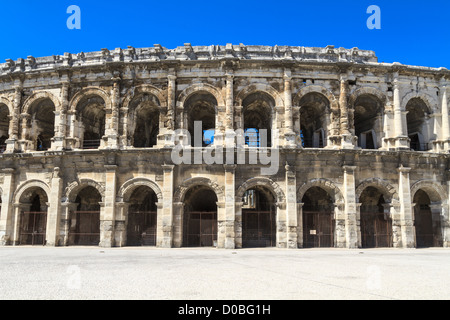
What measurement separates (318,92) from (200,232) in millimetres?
8456

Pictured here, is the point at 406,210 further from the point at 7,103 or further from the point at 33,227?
the point at 7,103

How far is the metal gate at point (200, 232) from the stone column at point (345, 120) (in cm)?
684

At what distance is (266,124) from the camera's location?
61.2 ft

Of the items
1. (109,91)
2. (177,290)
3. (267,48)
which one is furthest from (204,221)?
(177,290)

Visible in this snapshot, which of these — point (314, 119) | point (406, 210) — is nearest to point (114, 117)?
point (314, 119)

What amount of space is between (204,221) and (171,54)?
804 centimetres

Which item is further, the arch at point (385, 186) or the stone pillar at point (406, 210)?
the arch at point (385, 186)

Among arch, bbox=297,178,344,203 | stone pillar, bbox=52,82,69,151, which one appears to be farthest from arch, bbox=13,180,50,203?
arch, bbox=297,178,344,203

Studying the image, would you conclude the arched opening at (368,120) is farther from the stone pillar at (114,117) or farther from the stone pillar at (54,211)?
the stone pillar at (54,211)

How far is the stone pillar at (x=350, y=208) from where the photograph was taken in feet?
49.1

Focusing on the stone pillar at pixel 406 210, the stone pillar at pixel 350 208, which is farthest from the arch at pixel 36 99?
the stone pillar at pixel 406 210

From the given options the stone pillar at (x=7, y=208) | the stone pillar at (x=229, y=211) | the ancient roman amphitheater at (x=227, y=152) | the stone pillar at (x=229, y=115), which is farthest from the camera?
the stone pillar at (x=7, y=208)

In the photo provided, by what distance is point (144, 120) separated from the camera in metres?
18.4

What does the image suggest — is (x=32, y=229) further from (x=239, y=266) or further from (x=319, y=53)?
(x=319, y=53)
